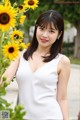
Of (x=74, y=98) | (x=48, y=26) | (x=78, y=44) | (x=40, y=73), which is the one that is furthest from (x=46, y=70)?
(x=78, y=44)

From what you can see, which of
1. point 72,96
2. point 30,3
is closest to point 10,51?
point 30,3

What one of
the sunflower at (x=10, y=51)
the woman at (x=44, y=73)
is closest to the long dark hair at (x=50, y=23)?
the woman at (x=44, y=73)

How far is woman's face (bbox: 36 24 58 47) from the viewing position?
3.23 metres

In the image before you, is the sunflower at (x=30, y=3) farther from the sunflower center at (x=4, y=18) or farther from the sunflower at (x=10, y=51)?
the sunflower center at (x=4, y=18)

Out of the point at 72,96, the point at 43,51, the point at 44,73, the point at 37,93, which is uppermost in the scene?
the point at 43,51

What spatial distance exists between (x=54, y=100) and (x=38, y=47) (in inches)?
14.7

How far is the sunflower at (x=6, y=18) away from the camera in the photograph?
2779mm

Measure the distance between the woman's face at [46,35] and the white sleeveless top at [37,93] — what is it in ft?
0.56

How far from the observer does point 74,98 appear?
12648 mm

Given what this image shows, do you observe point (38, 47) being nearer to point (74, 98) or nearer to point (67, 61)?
point (67, 61)

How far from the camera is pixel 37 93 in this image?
3156 mm

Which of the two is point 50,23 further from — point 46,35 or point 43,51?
point 43,51

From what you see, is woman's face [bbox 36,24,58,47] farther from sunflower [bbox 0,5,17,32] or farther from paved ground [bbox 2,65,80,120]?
paved ground [bbox 2,65,80,120]

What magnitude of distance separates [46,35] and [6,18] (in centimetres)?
46
